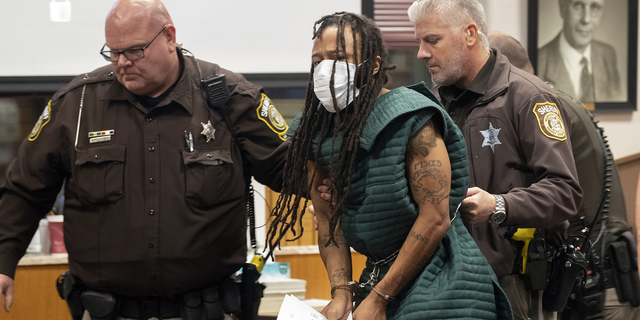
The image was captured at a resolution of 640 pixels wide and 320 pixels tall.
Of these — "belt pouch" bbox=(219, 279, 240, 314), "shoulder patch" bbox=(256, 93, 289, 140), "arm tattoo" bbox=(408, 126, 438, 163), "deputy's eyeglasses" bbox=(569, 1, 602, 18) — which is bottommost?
"belt pouch" bbox=(219, 279, 240, 314)

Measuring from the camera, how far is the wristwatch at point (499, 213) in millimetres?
1416

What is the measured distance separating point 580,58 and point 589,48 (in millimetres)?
87

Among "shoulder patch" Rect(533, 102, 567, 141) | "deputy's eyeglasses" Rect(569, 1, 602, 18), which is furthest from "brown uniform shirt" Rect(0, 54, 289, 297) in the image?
"deputy's eyeglasses" Rect(569, 1, 602, 18)

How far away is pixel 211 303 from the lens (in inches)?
72.1

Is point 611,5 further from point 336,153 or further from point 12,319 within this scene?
point 12,319

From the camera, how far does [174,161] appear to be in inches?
71.9

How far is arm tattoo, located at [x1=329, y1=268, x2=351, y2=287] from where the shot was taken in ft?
4.31

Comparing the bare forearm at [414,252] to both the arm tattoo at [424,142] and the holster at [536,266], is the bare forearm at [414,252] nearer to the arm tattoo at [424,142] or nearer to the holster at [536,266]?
the arm tattoo at [424,142]

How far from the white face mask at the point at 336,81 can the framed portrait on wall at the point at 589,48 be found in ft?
8.68

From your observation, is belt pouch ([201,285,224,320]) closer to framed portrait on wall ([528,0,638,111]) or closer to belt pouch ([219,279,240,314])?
belt pouch ([219,279,240,314])

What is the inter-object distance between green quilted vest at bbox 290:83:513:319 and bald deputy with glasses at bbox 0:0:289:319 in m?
0.68

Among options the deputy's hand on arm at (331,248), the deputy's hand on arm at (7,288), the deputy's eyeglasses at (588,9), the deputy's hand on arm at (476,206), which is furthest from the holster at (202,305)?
the deputy's eyeglasses at (588,9)

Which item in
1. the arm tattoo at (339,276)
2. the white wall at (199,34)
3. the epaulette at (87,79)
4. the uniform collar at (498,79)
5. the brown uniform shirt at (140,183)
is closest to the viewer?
the arm tattoo at (339,276)

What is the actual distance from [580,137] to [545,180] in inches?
19.9
